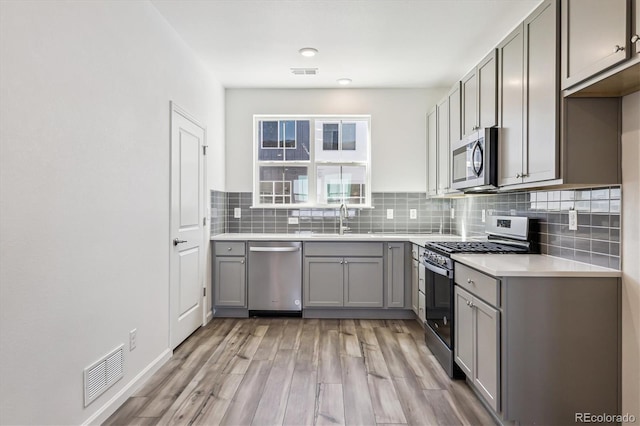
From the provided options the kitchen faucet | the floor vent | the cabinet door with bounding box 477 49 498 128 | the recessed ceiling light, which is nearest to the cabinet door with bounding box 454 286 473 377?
the cabinet door with bounding box 477 49 498 128

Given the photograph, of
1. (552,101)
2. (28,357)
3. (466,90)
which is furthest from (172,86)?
(552,101)

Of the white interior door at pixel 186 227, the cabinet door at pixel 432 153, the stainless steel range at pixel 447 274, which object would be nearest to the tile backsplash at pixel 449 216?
the stainless steel range at pixel 447 274

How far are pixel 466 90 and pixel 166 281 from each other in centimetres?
298

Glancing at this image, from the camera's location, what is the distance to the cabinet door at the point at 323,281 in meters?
3.96

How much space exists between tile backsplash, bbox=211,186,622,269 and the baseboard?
1582 millimetres

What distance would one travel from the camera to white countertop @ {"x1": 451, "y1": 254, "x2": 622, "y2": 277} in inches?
75.4

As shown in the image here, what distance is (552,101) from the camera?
6.56ft

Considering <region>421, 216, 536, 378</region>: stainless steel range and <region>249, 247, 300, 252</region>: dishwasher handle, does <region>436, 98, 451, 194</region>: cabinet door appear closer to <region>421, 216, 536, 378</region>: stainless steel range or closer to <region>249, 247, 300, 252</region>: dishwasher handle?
A: <region>421, 216, 536, 378</region>: stainless steel range

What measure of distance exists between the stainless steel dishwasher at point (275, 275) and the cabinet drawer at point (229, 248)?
0.11m

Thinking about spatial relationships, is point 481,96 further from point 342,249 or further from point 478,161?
point 342,249

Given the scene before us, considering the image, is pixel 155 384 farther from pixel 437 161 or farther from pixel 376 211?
pixel 437 161

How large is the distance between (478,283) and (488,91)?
57.9 inches

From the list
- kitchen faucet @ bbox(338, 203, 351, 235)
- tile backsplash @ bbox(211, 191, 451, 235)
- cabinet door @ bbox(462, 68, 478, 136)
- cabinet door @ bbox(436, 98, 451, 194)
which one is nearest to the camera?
cabinet door @ bbox(462, 68, 478, 136)

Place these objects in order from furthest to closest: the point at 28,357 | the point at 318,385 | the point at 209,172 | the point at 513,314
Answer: the point at 209,172 → the point at 318,385 → the point at 513,314 → the point at 28,357
